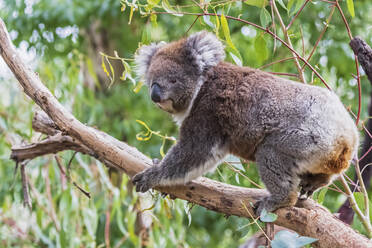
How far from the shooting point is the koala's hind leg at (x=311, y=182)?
226cm

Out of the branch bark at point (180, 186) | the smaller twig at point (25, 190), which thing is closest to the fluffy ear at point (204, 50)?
the branch bark at point (180, 186)

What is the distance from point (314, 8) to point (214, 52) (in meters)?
2.30

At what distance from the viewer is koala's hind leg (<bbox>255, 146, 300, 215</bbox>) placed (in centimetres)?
211

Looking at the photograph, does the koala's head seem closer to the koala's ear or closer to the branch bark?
the koala's ear

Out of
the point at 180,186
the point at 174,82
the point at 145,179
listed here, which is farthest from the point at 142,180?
the point at 174,82

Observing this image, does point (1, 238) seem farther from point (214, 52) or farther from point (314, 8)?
point (314, 8)

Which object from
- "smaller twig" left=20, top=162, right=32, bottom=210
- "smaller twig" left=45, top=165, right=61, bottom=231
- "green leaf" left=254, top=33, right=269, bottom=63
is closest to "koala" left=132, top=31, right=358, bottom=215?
"green leaf" left=254, top=33, right=269, bottom=63

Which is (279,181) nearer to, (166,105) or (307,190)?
(307,190)

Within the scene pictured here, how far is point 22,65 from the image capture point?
224 centimetres

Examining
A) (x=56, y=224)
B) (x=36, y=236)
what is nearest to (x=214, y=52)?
(x=56, y=224)

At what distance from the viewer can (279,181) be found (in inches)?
83.4

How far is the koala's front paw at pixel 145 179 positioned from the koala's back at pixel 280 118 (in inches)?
16.8

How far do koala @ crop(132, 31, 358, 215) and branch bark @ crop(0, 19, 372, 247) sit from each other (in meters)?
0.06

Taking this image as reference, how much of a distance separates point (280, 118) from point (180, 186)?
589mm
